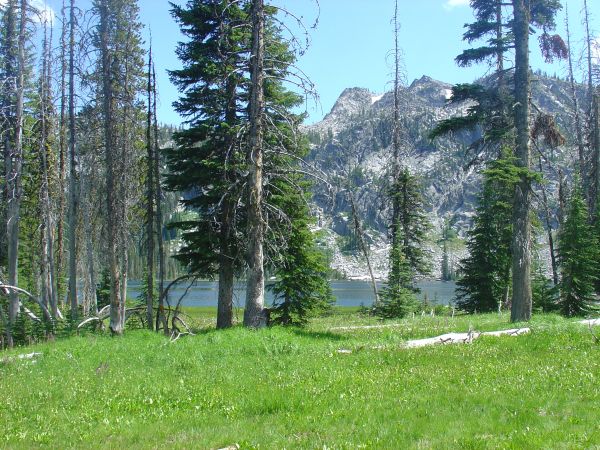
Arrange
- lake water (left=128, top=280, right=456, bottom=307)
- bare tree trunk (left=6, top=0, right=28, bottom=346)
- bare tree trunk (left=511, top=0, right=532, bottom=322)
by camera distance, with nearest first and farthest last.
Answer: bare tree trunk (left=511, top=0, right=532, bottom=322)
bare tree trunk (left=6, top=0, right=28, bottom=346)
lake water (left=128, top=280, right=456, bottom=307)

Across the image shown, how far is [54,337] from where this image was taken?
18375 millimetres

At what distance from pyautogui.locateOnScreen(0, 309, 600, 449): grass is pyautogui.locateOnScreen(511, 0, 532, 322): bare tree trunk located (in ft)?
13.4

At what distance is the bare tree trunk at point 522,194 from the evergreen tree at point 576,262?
1056 cm

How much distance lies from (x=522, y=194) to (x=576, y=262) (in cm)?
1157

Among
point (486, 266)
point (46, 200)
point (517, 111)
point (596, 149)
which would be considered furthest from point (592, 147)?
point (46, 200)

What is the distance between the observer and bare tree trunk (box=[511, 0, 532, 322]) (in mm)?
16359

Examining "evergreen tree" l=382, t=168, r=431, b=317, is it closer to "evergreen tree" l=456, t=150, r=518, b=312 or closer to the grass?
"evergreen tree" l=456, t=150, r=518, b=312

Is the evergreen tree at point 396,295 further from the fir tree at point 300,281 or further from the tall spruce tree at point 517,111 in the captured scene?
the tall spruce tree at point 517,111

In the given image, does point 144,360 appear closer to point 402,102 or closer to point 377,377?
point 377,377

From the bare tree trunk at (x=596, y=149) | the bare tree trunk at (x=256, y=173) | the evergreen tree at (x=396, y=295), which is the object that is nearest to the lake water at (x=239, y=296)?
the evergreen tree at (x=396, y=295)

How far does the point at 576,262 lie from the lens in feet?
84.3

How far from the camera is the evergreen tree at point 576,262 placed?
2531cm

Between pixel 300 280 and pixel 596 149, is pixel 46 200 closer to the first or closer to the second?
pixel 300 280

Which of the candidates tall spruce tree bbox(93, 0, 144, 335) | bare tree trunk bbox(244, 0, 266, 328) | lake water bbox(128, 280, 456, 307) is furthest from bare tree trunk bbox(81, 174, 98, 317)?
bare tree trunk bbox(244, 0, 266, 328)
